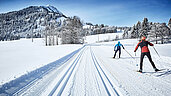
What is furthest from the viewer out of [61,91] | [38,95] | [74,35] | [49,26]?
[49,26]

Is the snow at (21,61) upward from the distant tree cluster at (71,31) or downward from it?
downward

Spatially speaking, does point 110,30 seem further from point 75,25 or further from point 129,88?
point 129,88

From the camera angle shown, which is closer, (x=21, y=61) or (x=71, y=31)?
(x=21, y=61)

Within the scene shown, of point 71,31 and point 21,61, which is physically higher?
point 71,31

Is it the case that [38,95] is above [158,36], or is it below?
below

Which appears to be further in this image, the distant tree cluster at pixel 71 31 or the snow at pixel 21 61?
the distant tree cluster at pixel 71 31

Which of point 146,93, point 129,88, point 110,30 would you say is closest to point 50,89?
point 129,88

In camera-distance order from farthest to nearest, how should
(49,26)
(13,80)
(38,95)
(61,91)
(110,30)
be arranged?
1. (110,30)
2. (49,26)
3. (13,80)
4. (61,91)
5. (38,95)

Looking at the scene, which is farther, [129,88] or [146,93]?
[129,88]

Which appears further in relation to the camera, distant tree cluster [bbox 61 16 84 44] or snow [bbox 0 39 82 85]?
distant tree cluster [bbox 61 16 84 44]

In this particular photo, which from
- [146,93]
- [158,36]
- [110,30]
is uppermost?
[110,30]

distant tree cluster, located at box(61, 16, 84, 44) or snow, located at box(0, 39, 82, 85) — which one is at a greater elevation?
distant tree cluster, located at box(61, 16, 84, 44)

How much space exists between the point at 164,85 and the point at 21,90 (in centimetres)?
460

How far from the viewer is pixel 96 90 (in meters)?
2.62
